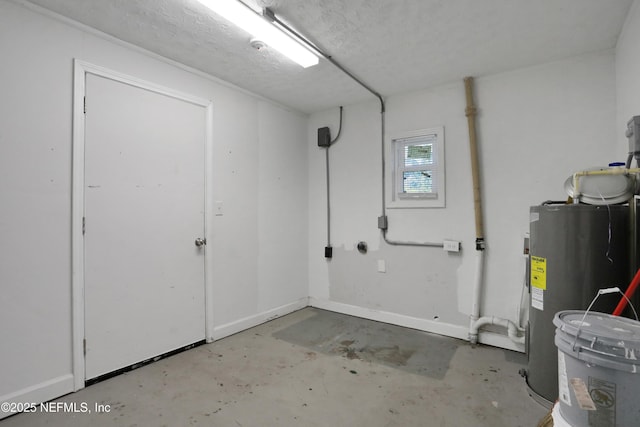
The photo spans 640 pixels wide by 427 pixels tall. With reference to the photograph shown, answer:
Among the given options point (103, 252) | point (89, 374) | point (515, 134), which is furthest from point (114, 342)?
point (515, 134)

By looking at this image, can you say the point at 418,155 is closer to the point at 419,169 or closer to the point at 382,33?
the point at 419,169

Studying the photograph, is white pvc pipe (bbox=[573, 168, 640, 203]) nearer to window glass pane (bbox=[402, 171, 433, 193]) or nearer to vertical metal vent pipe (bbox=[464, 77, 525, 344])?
vertical metal vent pipe (bbox=[464, 77, 525, 344])

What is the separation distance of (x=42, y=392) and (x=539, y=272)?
328 centimetres

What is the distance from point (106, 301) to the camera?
7.36 feet

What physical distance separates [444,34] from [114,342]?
3341 mm

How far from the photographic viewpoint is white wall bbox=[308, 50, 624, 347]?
8.34 ft

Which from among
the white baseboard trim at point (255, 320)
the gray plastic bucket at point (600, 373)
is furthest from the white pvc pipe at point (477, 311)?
the white baseboard trim at point (255, 320)

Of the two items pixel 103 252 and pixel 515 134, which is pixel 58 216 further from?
pixel 515 134

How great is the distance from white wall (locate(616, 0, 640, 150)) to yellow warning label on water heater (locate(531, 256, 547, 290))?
3.50ft

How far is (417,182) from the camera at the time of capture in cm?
335

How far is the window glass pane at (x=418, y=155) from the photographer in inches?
129

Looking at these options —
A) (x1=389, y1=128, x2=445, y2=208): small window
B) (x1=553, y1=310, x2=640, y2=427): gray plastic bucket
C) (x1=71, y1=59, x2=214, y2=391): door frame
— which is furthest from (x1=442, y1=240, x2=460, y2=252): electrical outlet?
(x1=71, y1=59, x2=214, y2=391): door frame

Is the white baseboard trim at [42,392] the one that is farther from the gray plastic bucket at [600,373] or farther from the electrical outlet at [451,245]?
the electrical outlet at [451,245]

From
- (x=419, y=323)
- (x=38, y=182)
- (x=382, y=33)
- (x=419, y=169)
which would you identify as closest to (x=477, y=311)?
(x=419, y=323)
